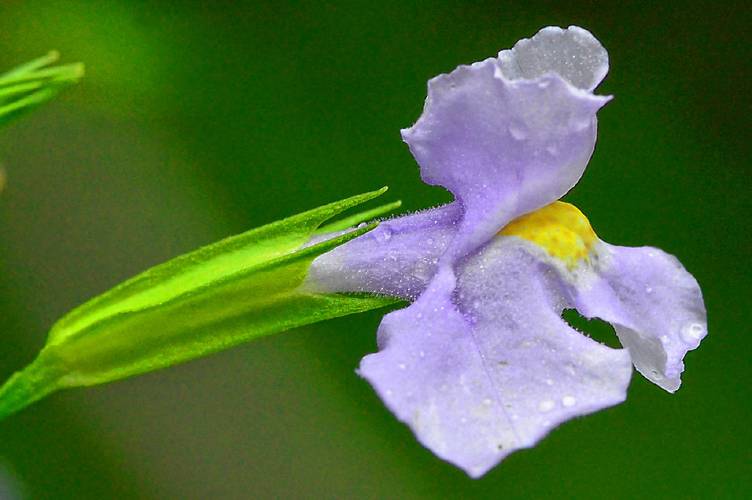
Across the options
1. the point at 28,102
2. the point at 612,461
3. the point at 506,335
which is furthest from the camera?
the point at 612,461

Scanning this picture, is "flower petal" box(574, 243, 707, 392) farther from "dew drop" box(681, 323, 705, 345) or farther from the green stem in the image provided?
the green stem

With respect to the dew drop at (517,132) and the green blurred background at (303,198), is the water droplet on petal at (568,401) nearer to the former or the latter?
the dew drop at (517,132)

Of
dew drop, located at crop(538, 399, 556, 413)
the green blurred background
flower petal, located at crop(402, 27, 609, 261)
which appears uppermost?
flower petal, located at crop(402, 27, 609, 261)

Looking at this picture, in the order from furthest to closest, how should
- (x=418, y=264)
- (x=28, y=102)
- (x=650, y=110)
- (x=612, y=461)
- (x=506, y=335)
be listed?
(x=650, y=110) → (x=612, y=461) → (x=28, y=102) → (x=418, y=264) → (x=506, y=335)

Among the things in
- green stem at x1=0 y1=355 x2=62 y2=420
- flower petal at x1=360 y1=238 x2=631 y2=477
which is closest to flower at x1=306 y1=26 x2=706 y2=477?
flower petal at x1=360 y1=238 x2=631 y2=477

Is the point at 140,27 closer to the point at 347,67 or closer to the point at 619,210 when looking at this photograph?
the point at 347,67

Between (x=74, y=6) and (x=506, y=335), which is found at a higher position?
(x=74, y=6)

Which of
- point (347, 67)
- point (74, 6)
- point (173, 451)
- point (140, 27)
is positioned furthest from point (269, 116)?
point (173, 451)

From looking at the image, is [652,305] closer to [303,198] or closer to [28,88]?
[28,88]
